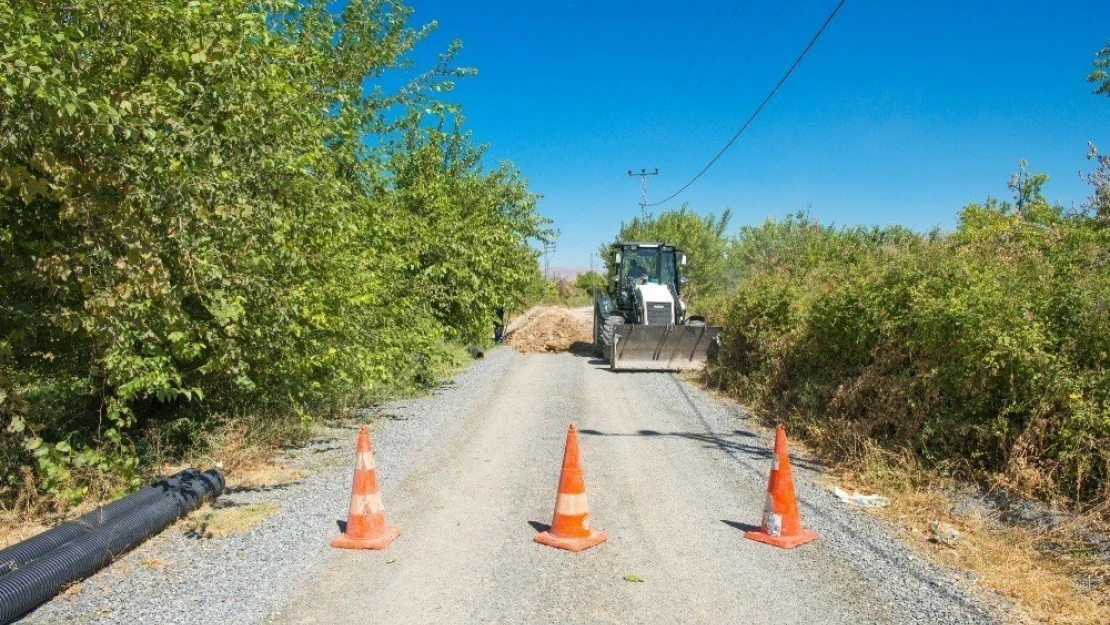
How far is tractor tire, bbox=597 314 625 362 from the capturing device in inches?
715

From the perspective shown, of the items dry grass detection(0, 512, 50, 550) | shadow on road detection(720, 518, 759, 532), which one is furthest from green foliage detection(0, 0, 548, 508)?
shadow on road detection(720, 518, 759, 532)

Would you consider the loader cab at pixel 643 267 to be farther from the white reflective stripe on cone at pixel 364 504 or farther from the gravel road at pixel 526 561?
the white reflective stripe on cone at pixel 364 504

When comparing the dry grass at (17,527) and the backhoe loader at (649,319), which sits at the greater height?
the backhoe loader at (649,319)

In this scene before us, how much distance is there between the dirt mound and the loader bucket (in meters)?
5.56

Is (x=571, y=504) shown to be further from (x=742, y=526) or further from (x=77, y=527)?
Answer: (x=77, y=527)

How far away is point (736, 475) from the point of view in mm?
7547

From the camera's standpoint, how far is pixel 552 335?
75.6 ft

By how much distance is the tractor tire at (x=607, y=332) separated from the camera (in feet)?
59.6

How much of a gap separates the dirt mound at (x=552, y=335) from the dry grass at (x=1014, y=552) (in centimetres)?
1554

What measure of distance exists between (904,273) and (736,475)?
3.20 metres

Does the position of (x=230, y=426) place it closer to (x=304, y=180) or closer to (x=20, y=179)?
(x=304, y=180)

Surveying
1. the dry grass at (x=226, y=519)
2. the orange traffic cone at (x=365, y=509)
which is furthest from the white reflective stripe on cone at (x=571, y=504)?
the dry grass at (x=226, y=519)

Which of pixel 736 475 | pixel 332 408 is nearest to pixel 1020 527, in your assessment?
pixel 736 475

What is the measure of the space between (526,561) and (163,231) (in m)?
3.47
